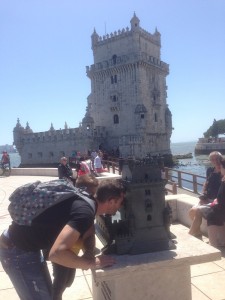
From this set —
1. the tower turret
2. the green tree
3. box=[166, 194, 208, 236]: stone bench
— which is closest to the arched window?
the tower turret

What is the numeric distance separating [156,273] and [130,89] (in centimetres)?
4170

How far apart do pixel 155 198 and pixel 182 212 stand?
3.78 m

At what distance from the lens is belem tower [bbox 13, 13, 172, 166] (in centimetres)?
4312

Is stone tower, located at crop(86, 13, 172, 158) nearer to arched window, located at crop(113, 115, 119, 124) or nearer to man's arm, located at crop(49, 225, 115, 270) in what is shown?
arched window, located at crop(113, 115, 119, 124)

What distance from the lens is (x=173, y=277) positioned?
328cm

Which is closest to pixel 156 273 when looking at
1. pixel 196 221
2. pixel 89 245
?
pixel 89 245

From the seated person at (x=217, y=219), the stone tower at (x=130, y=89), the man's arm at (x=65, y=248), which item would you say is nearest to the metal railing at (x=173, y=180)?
the seated person at (x=217, y=219)

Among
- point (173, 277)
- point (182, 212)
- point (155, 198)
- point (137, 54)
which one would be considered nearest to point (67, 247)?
point (155, 198)

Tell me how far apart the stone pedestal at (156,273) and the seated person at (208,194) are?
201 cm

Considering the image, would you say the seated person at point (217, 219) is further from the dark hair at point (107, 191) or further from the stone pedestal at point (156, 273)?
the dark hair at point (107, 191)

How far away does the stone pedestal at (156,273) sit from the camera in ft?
9.40

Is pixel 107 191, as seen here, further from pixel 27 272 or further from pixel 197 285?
pixel 197 285

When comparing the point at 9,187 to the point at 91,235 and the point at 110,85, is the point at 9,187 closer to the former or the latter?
the point at 91,235

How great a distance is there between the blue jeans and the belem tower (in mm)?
39547
